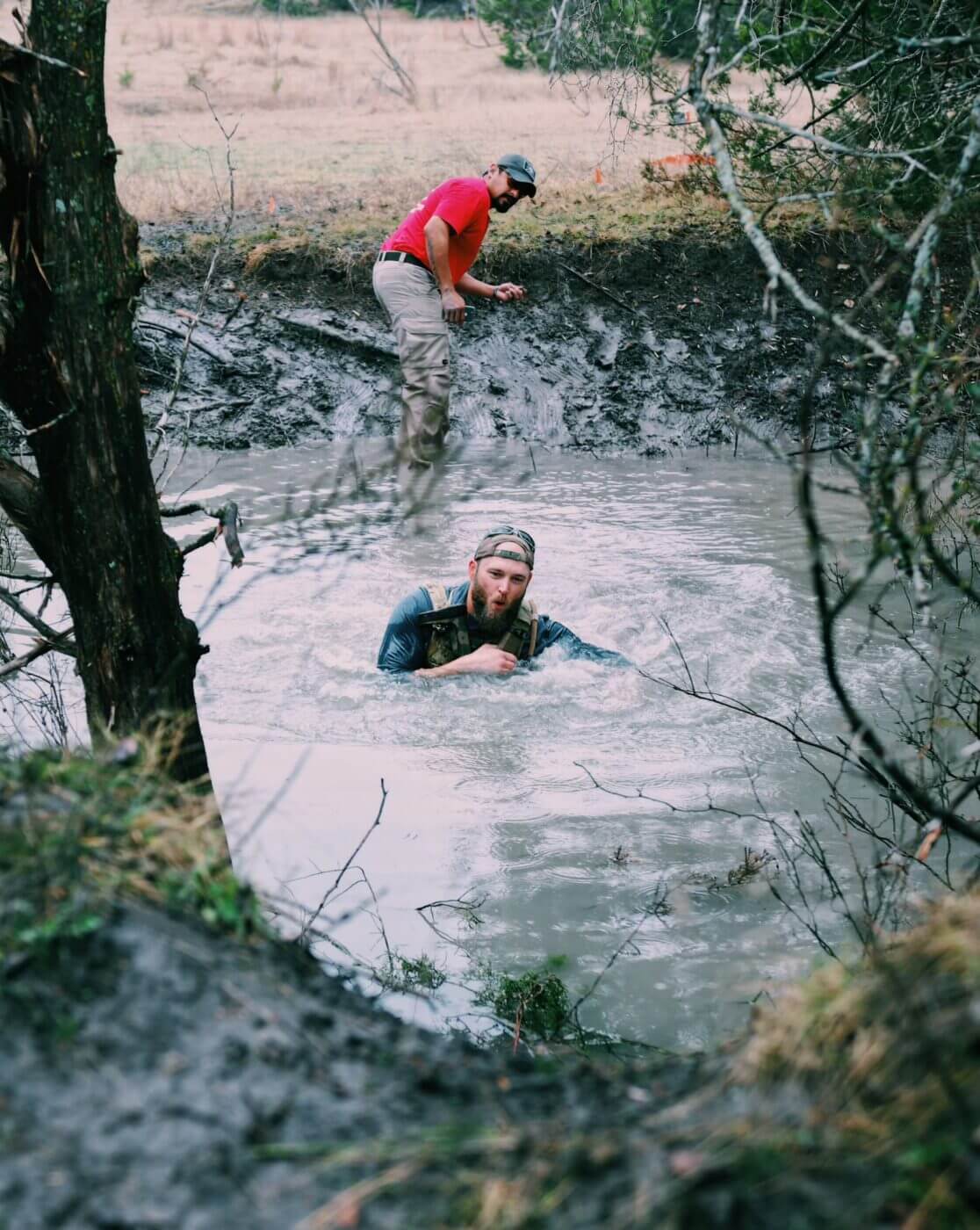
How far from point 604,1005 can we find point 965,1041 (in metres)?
2.88

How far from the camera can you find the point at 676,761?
6.61 m

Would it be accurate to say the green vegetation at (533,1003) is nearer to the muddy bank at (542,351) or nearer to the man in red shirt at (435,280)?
the man in red shirt at (435,280)

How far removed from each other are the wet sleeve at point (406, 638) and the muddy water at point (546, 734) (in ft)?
0.46

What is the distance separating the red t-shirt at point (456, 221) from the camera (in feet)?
29.6

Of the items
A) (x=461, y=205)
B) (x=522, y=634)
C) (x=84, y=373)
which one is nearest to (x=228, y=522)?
(x=84, y=373)

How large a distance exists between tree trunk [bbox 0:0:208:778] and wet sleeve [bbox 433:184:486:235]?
224 inches

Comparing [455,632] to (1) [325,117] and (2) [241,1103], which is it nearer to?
(2) [241,1103]

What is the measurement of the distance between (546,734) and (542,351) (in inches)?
276

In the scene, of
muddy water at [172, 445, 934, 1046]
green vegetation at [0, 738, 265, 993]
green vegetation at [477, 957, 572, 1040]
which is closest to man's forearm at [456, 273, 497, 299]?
muddy water at [172, 445, 934, 1046]

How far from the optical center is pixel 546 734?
7074 mm

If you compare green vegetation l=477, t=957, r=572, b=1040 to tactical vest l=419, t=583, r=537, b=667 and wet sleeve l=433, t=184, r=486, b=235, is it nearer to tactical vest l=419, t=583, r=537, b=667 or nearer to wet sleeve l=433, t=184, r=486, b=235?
tactical vest l=419, t=583, r=537, b=667

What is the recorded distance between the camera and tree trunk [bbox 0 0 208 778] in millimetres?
3396

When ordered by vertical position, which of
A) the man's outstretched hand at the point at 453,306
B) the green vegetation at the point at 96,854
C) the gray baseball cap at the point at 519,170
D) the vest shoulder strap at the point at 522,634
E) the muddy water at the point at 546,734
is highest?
the gray baseball cap at the point at 519,170

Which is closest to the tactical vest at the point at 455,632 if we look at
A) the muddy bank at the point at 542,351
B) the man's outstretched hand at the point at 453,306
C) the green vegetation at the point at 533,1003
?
the man's outstretched hand at the point at 453,306
